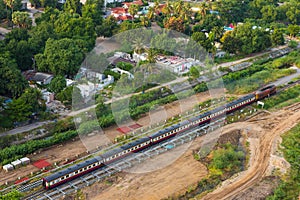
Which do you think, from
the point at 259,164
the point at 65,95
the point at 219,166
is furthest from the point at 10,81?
the point at 259,164

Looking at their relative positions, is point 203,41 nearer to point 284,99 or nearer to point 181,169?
point 284,99

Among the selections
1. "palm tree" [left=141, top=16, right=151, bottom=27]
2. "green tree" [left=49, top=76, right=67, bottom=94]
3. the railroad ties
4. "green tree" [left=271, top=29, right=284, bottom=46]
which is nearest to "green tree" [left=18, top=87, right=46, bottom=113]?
"green tree" [left=49, top=76, right=67, bottom=94]

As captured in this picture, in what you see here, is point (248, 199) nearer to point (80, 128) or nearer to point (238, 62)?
point (80, 128)

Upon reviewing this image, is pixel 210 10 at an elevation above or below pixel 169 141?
above

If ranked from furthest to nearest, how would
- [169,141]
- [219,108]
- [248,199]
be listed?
[219,108] < [169,141] < [248,199]

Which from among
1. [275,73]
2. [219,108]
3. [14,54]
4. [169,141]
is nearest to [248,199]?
[169,141]
